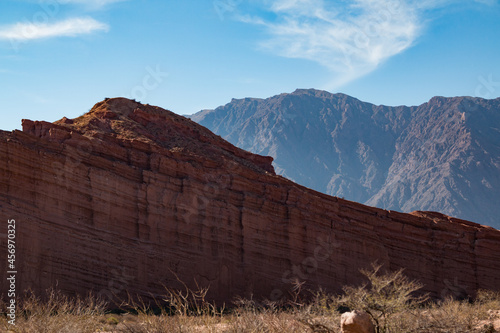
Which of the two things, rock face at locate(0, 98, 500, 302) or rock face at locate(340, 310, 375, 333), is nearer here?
rock face at locate(340, 310, 375, 333)

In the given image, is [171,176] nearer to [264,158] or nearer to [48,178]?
[48,178]

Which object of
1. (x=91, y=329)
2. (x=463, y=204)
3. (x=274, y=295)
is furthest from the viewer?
(x=463, y=204)

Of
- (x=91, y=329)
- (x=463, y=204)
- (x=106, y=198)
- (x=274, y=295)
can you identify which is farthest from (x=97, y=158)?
(x=463, y=204)

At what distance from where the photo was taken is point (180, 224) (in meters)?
30.2

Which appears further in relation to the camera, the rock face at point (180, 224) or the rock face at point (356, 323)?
the rock face at point (180, 224)

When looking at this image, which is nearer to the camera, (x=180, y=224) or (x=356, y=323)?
(x=356, y=323)

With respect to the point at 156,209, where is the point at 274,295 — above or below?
below

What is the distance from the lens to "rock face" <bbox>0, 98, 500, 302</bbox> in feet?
87.7

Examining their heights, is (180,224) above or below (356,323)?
above

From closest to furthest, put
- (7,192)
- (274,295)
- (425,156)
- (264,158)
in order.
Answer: (7,192), (274,295), (264,158), (425,156)

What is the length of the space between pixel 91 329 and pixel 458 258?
97.5 feet

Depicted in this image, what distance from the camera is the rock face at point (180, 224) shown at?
26.7 m

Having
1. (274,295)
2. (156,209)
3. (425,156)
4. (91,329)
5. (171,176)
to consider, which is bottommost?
(274,295)

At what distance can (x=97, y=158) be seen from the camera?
96.8 ft
